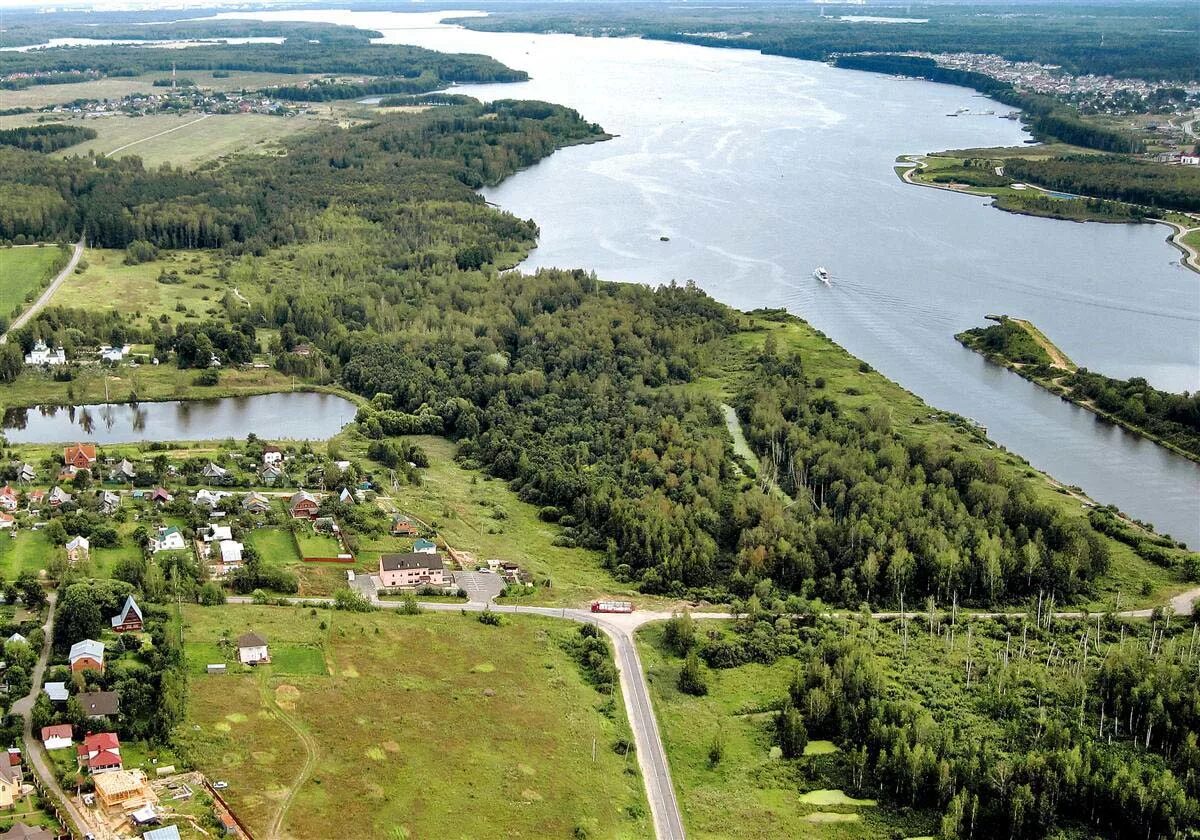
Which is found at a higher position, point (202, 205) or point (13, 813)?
point (202, 205)

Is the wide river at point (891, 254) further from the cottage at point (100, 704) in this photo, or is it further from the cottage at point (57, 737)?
the cottage at point (57, 737)

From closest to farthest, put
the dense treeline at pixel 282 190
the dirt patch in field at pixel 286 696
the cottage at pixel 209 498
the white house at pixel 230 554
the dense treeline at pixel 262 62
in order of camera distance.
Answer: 1. the dirt patch in field at pixel 286 696
2. the white house at pixel 230 554
3. the cottage at pixel 209 498
4. the dense treeline at pixel 282 190
5. the dense treeline at pixel 262 62

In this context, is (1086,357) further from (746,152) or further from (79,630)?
(746,152)

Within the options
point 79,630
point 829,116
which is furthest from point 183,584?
point 829,116

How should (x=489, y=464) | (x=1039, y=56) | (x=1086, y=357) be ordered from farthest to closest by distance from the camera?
(x=1039, y=56) < (x=1086, y=357) < (x=489, y=464)

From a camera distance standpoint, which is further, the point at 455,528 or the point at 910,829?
the point at 455,528

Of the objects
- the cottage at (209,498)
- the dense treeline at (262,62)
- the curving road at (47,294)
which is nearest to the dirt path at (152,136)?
the curving road at (47,294)

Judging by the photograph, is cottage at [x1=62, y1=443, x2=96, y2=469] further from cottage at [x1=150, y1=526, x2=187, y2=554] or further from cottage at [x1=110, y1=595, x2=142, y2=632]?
cottage at [x1=110, y1=595, x2=142, y2=632]

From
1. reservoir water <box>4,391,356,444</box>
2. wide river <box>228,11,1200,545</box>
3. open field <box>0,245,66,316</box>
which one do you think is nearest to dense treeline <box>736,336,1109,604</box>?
wide river <box>228,11,1200,545</box>
